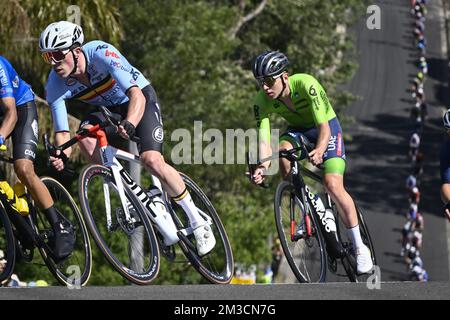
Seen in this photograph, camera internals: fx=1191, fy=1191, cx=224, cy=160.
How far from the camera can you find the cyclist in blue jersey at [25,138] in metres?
8.66

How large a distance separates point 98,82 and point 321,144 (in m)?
1.84

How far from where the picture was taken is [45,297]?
778 cm

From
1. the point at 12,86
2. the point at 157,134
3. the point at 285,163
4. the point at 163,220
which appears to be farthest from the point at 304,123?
the point at 12,86

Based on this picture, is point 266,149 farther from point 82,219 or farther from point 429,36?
point 429,36

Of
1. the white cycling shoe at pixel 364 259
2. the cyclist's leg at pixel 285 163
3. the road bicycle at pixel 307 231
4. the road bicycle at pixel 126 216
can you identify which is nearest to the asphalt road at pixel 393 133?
the white cycling shoe at pixel 364 259

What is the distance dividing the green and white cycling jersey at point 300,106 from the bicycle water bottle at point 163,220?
1.07m

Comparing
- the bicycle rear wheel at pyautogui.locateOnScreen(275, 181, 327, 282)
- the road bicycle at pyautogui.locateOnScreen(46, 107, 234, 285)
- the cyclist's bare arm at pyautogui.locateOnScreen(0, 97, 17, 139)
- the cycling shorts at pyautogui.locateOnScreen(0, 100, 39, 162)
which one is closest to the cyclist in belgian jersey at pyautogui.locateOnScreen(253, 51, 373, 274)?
the bicycle rear wheel at pyautogui.locateOnScreen(275, 181, 327, 282)

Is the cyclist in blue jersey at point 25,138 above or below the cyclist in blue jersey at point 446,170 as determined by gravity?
below

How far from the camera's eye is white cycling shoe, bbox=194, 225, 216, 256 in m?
9.38

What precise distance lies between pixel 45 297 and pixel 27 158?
52.6 inches

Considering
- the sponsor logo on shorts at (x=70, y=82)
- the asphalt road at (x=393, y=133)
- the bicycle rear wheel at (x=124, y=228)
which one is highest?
the asphalt road at (x=393, y=133)

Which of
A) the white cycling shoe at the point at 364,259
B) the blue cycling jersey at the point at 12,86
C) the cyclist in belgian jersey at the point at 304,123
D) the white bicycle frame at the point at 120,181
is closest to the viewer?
the blue cycling jersey at the point at 12,86

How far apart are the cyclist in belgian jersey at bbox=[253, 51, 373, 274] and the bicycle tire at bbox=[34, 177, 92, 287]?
149 cm

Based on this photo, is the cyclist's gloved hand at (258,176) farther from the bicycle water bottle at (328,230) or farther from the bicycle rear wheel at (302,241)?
the bicycle water bottle at (328,230)
